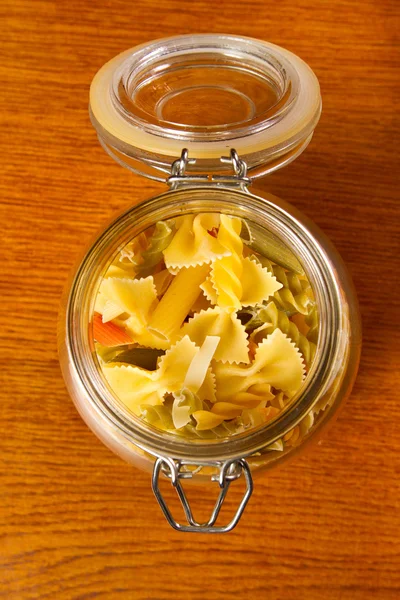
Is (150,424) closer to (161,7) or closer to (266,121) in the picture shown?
(266,121)

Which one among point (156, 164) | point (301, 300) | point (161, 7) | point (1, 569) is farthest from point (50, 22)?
point (1, 569)

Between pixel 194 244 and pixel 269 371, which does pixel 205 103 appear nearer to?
pixel 194 244

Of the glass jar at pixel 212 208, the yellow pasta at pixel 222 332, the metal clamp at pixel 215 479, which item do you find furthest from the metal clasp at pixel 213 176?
the metal clamp at pixel 215 479

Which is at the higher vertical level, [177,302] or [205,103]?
[205,103]

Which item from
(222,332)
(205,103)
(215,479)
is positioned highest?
(205,103)

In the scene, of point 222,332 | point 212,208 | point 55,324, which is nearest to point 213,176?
point 212,208

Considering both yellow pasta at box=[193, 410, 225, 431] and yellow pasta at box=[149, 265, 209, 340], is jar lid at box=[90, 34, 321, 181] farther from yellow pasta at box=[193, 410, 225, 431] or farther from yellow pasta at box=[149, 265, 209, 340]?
yellow pasta at box=[193, 410, 225, 431]

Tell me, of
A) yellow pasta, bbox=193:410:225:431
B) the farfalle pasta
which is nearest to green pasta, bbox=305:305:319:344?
the farfalle pasta
